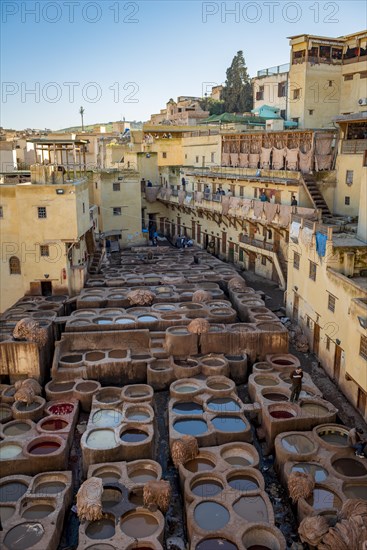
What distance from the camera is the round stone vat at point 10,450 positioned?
656 inches

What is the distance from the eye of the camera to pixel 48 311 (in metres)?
26.1

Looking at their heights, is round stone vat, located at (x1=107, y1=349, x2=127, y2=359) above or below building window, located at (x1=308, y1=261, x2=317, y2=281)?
below

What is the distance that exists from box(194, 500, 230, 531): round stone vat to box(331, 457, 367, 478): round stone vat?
4.07 m

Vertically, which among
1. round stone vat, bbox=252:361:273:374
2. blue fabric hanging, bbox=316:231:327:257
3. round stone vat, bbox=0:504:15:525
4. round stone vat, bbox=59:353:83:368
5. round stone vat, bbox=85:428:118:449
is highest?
blue fabric hanging, bbox=316:231:327:257

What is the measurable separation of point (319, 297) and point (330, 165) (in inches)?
511

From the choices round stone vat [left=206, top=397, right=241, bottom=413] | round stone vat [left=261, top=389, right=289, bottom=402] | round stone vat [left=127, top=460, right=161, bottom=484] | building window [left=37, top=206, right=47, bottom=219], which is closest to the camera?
round stone vat [left=127, top=460, right=161, bottom=484]

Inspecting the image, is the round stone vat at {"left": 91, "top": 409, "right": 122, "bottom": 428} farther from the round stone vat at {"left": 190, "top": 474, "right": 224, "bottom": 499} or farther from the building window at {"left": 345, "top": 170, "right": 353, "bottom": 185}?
the building window at {"left": 345, "top": 170, "right": 353, "bottom": 185}

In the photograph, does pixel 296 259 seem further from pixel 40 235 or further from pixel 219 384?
pixel 40 235

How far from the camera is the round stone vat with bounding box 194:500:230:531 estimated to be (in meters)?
13.5

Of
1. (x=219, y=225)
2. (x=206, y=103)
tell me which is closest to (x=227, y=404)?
(x=219, y=225)

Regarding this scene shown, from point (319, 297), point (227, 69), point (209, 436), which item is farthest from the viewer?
point (227, 69)

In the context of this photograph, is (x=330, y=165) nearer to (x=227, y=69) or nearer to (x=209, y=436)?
(x=209, y=436)

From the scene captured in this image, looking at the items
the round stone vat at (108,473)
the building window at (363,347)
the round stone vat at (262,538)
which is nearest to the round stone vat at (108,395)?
the round stone vat at (108,473)

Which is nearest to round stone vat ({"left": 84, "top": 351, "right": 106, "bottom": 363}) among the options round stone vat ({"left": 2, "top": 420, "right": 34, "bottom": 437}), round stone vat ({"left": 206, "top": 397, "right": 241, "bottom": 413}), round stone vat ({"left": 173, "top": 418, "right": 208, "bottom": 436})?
round stone vat ({"left": 2, "top": 420, "right": 34, "bottom": 437})
